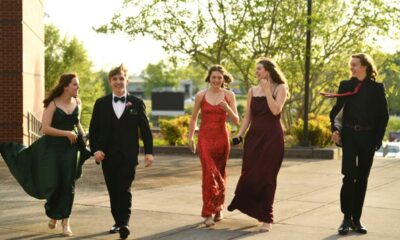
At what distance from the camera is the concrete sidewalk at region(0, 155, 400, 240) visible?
804 centimetres

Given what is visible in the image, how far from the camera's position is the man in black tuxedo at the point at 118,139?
789 cm

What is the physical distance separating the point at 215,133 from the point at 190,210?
1341mm

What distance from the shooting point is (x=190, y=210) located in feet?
31.8

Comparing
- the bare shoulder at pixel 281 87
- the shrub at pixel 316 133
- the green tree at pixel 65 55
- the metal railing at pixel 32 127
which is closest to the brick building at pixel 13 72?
the metal railing at pixel 32 127

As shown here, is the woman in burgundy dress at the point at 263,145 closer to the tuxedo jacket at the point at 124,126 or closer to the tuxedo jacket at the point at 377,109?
the tuxedo jacket at the point at 377,109

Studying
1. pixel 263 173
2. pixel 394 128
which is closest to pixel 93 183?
pixel 263 173

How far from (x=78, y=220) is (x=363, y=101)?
3.58m

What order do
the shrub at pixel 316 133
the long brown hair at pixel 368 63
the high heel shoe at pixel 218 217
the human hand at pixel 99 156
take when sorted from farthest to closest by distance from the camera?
the shrub at pixel 316 133 < the high heel shoe at pixel 218 217 < the long brown hair at pixel 368 63 < the human hand at pixel 99 156

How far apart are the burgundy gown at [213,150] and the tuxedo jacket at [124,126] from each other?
994 mm

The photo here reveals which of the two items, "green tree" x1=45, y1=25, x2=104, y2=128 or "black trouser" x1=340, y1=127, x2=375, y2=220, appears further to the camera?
"green tree" x1=45, y1=25, x2=104, y2=128

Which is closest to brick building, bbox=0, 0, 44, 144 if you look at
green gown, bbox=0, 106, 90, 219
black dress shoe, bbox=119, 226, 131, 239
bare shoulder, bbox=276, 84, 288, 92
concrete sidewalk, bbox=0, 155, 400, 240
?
concrete sidewalk, bbox=0, 155, 400, 240

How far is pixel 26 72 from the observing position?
19688mm

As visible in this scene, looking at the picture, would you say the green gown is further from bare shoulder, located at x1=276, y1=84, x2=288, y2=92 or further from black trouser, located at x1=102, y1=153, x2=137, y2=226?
→ bare shoulder, located at x1=276, y1=84, x2=288, y2=92

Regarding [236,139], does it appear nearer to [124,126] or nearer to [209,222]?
[209,222]
